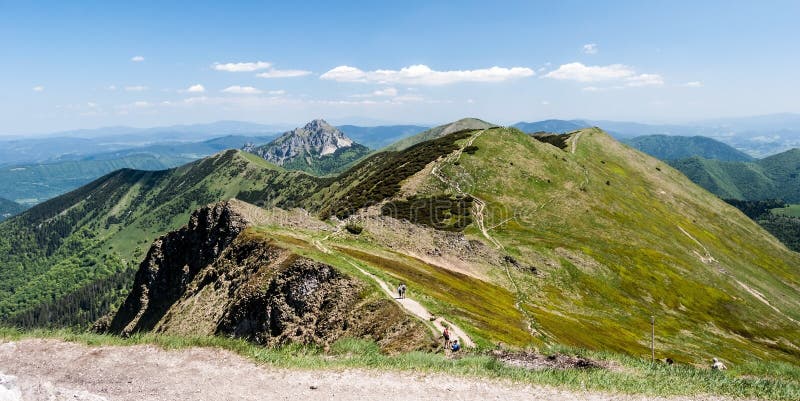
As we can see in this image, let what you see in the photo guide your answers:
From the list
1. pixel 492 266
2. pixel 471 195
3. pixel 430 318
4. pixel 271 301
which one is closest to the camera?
pixel 430 318

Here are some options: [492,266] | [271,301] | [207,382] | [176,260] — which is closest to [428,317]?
[271,301]

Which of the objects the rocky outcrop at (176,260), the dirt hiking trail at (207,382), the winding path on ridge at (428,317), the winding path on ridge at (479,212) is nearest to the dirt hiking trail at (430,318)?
the winding path on ridge at (428,317)

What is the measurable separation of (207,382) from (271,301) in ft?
64.3

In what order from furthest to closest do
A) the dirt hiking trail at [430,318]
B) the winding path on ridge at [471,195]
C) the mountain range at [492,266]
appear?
1. the winding path on ridge at [471,195]
2. the mountain range at [492,266]
3. the dirt hiking trail at [430,318]

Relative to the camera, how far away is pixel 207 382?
21484mm

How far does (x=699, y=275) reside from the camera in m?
106

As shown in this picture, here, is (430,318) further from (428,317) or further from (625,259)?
(625,259)

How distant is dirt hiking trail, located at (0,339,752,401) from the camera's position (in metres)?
20.0

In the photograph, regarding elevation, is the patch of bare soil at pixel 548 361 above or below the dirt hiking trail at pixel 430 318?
above

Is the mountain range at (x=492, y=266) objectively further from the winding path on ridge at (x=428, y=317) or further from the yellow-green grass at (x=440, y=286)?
the winding path on ridge at (x=428, y=317)

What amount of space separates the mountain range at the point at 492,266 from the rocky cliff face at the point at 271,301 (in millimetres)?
179

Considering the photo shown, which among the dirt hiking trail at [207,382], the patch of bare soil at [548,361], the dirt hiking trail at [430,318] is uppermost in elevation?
the dirt hiking trail at [207,382]

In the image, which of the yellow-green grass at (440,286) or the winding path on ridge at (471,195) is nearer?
the yellow-green grass at (440,286)

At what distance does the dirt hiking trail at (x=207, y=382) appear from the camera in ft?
65.7
